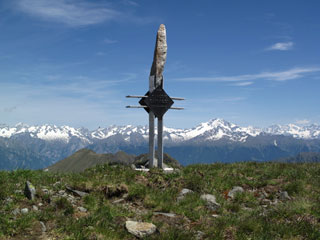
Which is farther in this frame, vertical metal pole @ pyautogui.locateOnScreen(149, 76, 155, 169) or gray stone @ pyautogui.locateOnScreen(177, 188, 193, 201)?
vertical metal pole @ pyautogui.locateOnScreen(149, 76, 155, 169)

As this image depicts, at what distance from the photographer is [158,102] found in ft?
64.9

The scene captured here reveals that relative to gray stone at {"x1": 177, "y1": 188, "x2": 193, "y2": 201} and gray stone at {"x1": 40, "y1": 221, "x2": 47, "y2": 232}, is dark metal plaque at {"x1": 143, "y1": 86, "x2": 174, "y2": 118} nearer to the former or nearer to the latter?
gray stone at {"x1": 177, "y1": 188, "x2": 193, "y2": 201}

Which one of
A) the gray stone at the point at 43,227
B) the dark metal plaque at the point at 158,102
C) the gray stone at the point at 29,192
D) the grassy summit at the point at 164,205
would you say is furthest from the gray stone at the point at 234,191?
the gray stone at the point at 43,227

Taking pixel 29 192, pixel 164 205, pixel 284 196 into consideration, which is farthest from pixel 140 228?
pixel 284 196

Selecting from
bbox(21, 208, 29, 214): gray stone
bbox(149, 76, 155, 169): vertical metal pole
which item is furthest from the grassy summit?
bbox(149, 76, 155, 169): vertical metal pole

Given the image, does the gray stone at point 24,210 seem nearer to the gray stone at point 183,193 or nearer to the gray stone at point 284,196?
the gray stone at point 183,193

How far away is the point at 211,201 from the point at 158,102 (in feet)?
29.5

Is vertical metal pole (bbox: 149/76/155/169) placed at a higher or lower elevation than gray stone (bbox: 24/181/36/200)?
higher

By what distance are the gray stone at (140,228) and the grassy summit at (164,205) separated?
16cm

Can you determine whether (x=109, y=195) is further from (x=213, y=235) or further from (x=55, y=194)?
(x=213, y=235)

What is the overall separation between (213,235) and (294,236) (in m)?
2.26

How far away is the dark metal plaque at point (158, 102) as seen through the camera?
19.7 metres

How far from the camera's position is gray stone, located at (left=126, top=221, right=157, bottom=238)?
838 centimetres

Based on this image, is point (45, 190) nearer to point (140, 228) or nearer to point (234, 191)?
point (140, 228)
